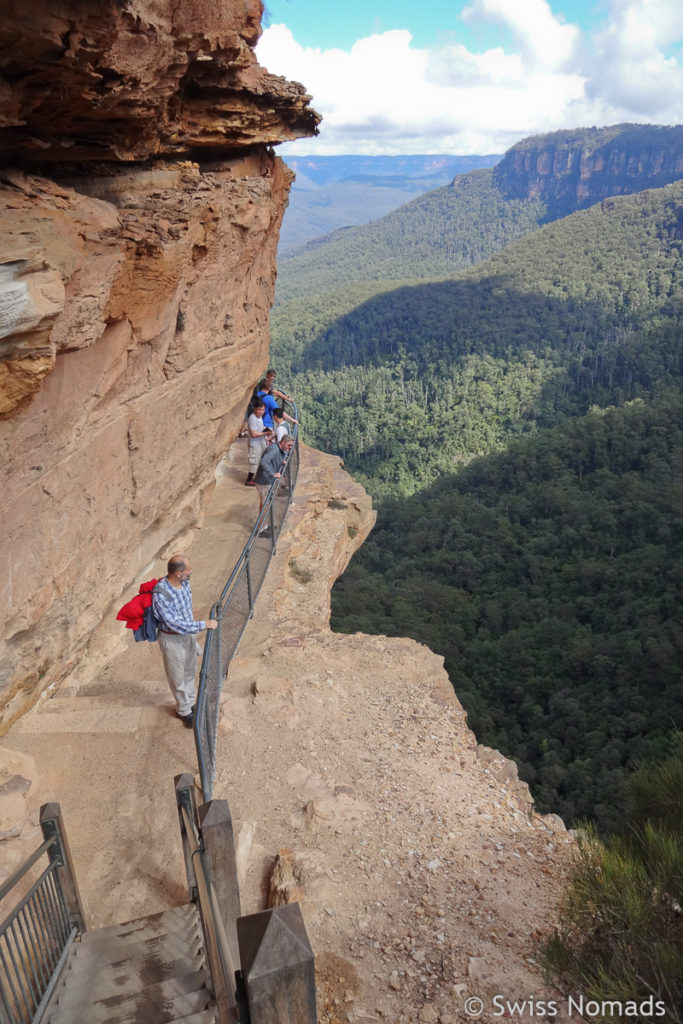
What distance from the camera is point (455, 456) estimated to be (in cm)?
6950

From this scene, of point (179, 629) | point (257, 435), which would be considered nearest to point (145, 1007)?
point (179, 629)

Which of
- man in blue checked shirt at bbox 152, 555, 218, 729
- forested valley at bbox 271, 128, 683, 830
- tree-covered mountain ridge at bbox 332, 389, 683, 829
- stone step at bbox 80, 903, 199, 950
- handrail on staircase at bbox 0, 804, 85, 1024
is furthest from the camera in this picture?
forested valley at bbox 271, 128, 683, 830

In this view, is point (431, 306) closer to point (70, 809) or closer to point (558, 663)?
point (558, 663)

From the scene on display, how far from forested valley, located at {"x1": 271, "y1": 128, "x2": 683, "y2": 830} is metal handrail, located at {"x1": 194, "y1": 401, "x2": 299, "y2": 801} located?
4.34 meters

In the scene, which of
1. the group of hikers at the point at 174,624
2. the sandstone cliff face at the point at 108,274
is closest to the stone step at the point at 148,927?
the group of hikers at the point at 174,624

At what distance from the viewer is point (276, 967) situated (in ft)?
8.18

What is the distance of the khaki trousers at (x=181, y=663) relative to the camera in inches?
227

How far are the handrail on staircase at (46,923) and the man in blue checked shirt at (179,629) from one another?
1.91 m

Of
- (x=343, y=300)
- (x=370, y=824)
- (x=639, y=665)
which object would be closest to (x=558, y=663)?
(x=639, y=665)

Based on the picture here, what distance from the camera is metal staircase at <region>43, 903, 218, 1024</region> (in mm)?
3406

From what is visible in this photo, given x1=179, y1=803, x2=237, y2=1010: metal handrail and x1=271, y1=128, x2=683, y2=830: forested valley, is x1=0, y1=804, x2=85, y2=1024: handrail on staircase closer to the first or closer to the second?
x1=179, y1=803, x2=237, y2=1010: metal handrail

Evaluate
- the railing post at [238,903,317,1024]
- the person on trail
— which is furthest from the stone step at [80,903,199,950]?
the person on trail

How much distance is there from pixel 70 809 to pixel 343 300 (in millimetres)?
132614

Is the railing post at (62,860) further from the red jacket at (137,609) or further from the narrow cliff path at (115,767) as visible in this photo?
the red jacket at (137,609)
